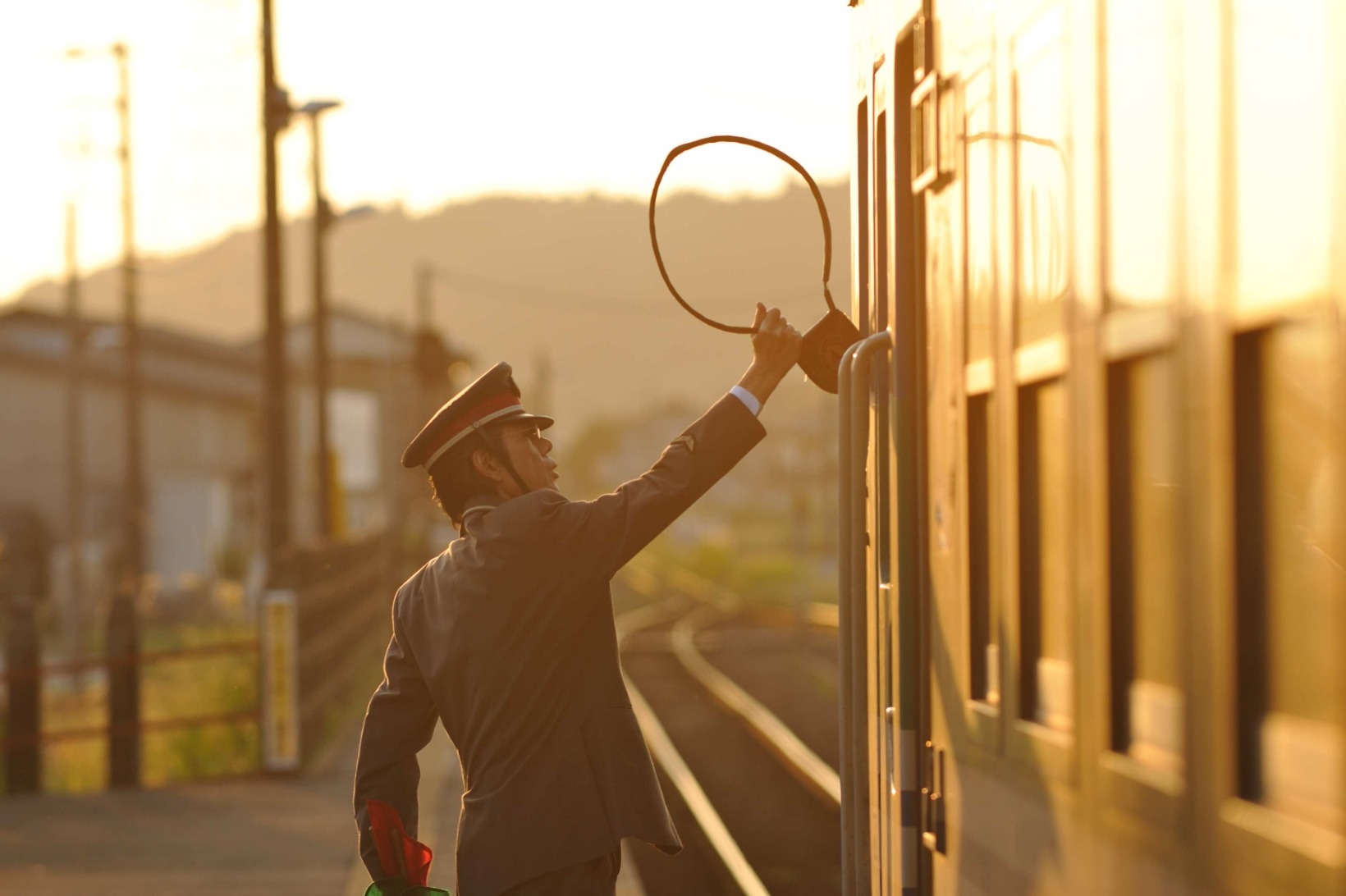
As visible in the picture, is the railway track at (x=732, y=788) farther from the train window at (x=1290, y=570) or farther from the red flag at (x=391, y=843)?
the train window at (x=1290, y=570)

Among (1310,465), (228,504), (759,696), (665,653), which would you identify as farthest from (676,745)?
(228,504)

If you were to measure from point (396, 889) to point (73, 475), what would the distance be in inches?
1304

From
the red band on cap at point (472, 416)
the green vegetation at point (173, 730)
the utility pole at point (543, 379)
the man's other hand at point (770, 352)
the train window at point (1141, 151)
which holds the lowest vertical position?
the green vegetation at point (173, 730)

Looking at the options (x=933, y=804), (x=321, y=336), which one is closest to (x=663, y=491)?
(x=933, y=804)

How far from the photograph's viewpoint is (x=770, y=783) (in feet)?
45.6

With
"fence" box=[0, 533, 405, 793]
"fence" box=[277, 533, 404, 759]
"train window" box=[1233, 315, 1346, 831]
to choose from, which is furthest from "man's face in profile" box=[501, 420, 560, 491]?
"fence" box=[277, 533, 404, 759]

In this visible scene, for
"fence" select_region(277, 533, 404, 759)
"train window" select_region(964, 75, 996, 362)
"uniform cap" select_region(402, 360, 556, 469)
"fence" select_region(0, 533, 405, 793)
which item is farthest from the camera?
"fence" select_region(277, 533, 404, 759)

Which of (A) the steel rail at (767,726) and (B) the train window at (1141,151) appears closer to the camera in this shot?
(B) the train window at (1141,151)

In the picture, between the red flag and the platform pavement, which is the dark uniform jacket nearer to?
the red flag

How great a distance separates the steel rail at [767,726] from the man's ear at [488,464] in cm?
367

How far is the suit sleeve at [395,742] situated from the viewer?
151 inches

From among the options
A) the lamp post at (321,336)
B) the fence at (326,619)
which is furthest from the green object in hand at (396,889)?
the lamp post at (321,336)

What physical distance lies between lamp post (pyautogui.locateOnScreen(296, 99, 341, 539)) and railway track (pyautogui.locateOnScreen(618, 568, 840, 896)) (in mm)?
4924

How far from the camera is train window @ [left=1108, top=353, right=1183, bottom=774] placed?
6.47 feet
